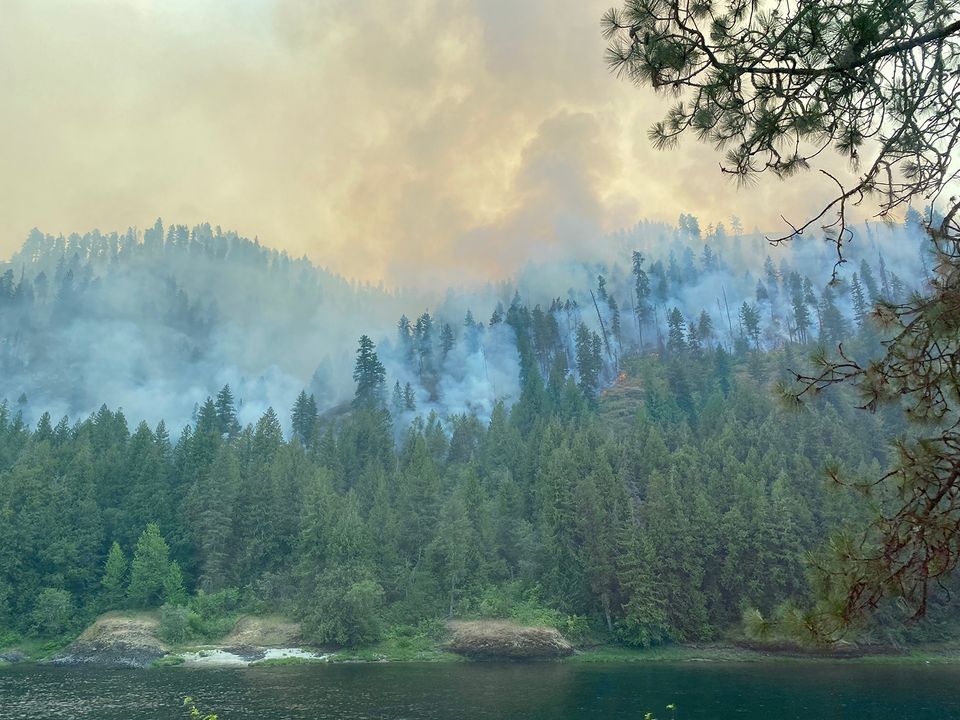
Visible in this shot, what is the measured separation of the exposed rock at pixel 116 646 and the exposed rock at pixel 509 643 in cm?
3272

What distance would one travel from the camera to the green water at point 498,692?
41.1 meters

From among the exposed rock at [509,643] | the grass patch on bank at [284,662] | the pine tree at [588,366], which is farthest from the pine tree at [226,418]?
the exposed rock at [509,643]

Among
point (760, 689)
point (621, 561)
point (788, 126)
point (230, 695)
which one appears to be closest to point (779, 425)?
point (621, 561)

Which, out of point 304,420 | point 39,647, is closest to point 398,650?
point 39,647

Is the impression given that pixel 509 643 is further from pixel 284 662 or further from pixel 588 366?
pixel 588 366

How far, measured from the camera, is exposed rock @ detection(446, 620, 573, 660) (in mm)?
70375

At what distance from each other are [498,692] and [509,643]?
904 inches

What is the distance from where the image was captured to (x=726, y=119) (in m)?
11.3


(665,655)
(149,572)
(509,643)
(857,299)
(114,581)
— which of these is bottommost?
(665,655)

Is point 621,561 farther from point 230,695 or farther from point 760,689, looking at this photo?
point 230,695

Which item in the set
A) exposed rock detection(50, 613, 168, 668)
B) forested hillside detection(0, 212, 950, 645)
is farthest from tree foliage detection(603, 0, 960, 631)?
exposed rock detection(50, 613, 168, 668)

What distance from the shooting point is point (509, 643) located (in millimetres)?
70875

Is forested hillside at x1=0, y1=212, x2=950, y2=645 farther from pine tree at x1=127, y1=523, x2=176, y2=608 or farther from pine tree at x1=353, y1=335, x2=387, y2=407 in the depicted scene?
pine tree at x1=353, y1=335, x2=387, y2=407

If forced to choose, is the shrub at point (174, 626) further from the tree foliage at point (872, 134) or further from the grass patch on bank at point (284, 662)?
the tree foliage at point (872, 134)
